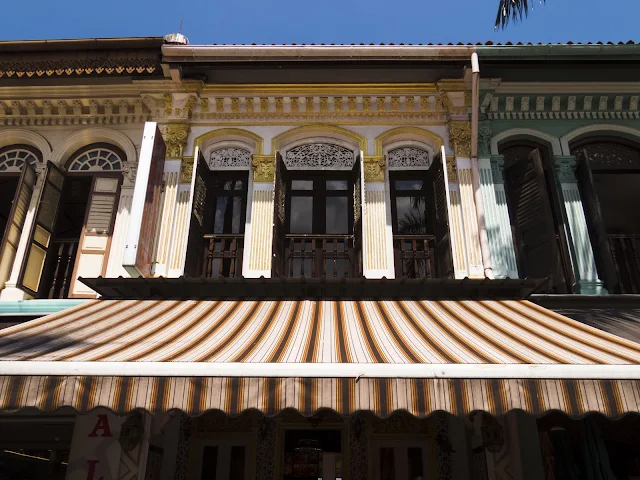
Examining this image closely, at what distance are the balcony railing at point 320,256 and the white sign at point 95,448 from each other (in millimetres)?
2912

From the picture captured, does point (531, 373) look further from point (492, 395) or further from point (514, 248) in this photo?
point (514, 248)

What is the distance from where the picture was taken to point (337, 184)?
748 cm

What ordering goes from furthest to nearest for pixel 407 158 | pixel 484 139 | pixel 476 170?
pixel 407 158
pixel 484 139
pixel 476 170

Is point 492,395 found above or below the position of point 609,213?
below

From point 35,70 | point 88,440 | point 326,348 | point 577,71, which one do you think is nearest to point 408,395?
point 326,348

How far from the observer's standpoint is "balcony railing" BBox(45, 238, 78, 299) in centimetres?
686

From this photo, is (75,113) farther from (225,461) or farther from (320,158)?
(225,461)

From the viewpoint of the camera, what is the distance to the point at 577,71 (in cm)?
704

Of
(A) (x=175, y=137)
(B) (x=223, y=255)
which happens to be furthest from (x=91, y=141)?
(B) (x=223, y=255)

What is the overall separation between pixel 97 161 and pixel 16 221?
1462mm

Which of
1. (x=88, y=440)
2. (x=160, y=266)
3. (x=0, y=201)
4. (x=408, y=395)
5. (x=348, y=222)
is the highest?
(x=0, y=201)

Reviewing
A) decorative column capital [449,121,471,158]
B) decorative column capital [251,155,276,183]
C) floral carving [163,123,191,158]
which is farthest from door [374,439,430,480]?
floral carving [163,123,191,158]

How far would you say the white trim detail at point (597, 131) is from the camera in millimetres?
7164

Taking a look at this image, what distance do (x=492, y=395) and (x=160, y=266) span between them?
4.74 meters
